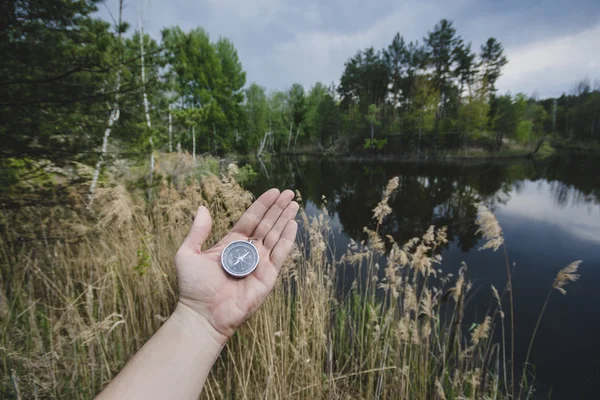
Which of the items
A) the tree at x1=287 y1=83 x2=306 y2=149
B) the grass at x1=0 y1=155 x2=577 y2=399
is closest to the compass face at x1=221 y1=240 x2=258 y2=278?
the grass at x1=0 y1=155 x2=577 y2=399

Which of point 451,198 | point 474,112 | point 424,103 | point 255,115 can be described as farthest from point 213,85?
point 474,112

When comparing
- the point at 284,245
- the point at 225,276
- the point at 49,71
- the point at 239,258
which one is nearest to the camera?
the point at 225,276

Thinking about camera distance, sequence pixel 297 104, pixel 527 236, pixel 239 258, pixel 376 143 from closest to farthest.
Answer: pixel 239 258, pixel 527 236, pixel 376 143, pixel 297 104

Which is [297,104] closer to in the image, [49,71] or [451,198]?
[451,198]

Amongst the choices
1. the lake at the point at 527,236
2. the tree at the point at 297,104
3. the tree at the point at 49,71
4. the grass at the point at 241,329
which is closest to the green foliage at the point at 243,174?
the grass at the point at 241,329

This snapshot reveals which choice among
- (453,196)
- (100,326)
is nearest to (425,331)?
(100,326)

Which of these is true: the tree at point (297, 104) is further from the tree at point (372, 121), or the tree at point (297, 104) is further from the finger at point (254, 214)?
the finger at point (254, 214)

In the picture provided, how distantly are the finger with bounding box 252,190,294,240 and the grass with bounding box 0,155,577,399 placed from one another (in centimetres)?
51

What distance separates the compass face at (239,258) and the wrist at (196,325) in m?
0.34

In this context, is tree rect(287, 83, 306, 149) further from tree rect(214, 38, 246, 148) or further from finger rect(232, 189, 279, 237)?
finger rect(232, 189, 279, 237)

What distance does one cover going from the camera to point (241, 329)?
227cm

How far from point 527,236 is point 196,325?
1087cm

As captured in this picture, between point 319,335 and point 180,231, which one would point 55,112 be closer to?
point 180,231

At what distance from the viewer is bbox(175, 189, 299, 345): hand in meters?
1.56
